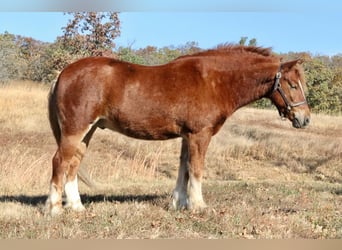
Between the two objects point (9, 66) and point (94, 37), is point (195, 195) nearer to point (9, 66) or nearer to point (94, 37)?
point (94, 37)

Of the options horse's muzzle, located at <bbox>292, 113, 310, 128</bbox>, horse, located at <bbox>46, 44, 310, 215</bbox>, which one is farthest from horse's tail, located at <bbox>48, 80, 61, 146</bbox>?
horse's muzzle, located at <bbox>292, 113, 310, 128</bbox>

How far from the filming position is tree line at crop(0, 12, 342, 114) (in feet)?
56.0

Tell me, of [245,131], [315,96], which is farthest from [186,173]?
[315,96]

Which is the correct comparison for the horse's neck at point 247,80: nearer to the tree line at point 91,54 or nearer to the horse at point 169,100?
the horse at point 169,100

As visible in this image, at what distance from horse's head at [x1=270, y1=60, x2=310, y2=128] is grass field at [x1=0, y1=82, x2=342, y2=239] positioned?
1.44 metres

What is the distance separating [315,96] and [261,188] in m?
23.9

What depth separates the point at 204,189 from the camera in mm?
8648

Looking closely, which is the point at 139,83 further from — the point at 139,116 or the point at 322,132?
the point at 322,132

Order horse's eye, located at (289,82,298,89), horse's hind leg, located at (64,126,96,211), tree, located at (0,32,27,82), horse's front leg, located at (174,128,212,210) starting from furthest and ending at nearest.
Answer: tree, located at (0,32,27,82) < horse's eye, located at (289,82,298,89) < horse's hind leg, located at (64,126,96,211) < horse's front leg, located at (174,128,212,210)

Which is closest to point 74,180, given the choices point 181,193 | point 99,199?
point 99,199

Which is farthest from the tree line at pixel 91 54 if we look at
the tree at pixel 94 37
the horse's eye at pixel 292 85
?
the horse's eye at pixel 292 85

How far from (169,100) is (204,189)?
9.92 ft

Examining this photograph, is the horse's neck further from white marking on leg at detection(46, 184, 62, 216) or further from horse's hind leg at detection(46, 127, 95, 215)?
white marking on leg at detection(46, 184, 62, 216)

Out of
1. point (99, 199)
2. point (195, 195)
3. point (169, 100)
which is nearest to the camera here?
point (169, 100)
